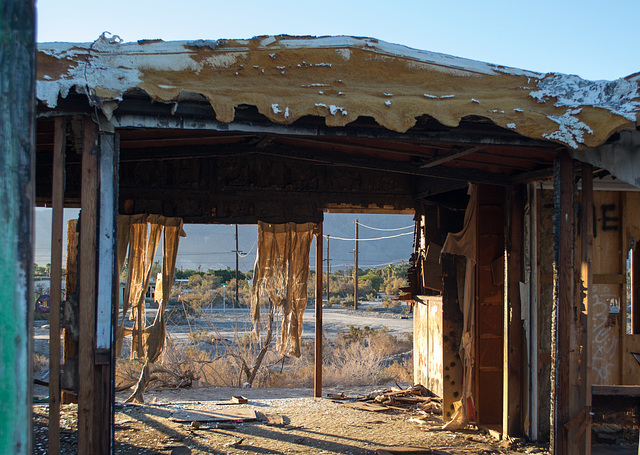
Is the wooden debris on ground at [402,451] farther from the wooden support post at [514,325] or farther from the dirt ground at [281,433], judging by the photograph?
the wooden support post at [514,325]

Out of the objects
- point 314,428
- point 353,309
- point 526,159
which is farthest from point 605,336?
point 353,309

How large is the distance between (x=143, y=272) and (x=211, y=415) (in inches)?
87.9

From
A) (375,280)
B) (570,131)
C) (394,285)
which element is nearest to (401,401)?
(570,131)

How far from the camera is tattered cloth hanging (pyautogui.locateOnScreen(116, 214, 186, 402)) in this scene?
7918 millimetres

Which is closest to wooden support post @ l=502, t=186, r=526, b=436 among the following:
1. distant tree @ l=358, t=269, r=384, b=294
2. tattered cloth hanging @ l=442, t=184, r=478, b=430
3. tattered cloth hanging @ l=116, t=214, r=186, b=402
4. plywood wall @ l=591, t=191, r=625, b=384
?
tattered cloth hanging @ l=442, t=184, r=478, b=430

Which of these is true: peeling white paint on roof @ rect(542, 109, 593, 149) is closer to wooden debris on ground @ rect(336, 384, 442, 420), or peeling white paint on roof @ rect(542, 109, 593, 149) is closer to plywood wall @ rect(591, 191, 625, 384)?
plywood wall @ rect(591, 191, 625, 384)

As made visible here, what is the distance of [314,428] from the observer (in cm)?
744

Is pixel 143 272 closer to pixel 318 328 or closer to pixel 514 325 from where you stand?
pixel 318 328

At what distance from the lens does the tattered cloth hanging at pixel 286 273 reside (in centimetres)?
863

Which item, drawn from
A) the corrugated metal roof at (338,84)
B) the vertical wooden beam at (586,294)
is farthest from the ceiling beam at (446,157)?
the vertical wooden beam at (586,294)

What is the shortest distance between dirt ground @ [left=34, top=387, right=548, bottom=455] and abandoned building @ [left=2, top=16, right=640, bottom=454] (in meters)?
0.69

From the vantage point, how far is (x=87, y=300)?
13.9 ft

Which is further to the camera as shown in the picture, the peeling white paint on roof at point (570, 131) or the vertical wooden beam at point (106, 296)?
the peeling white paint on roof at point (570, 131)

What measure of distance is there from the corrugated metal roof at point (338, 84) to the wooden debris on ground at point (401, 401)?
17.0 feet
